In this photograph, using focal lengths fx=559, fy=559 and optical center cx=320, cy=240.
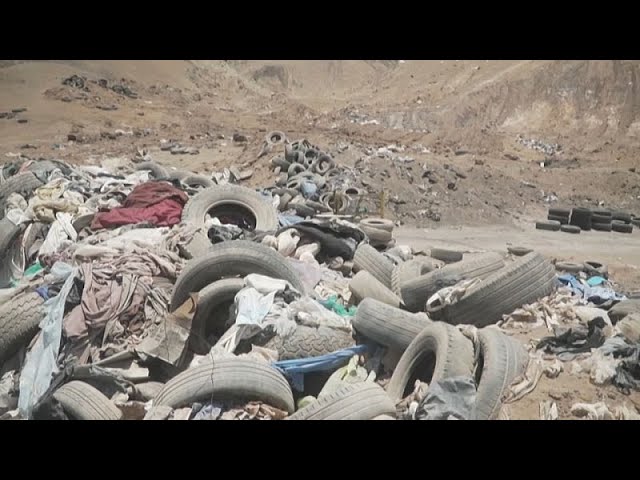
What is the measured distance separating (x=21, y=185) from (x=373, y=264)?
605cm

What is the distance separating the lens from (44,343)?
5.61 meters

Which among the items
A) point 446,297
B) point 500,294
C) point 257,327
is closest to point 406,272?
point 446,297

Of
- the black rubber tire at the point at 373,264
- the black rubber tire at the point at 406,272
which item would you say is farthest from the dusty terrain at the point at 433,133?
the black rubber tire at the point at 373,264

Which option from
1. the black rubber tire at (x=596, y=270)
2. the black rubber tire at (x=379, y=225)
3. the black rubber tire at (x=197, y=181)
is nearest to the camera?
the black rubber tire at (x=596, y=270)

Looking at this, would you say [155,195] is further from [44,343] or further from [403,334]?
[403,334]

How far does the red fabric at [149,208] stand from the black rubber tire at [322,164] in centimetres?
503

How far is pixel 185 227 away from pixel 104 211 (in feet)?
6.09

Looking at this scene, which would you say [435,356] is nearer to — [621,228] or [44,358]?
[44,358]

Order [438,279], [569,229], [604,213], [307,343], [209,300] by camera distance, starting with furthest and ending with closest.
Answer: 1. [604,213]
2. [569,229]
3. [438,279]
4. [209,300]
5. [307,343]

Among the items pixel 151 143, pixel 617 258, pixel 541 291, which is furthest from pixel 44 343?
pixel 151 143

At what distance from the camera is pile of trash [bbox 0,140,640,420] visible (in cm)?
479

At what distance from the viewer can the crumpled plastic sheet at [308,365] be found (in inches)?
211

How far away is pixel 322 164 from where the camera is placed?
14016 millimetres

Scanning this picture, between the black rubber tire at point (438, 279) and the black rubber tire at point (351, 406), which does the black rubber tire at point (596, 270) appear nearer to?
the black rubber tire at point (438, 279)
